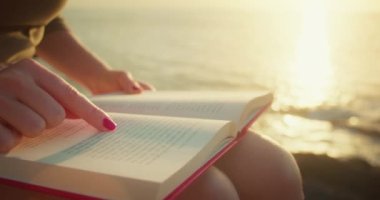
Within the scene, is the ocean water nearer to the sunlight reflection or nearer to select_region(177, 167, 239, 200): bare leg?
the sunlight reflection

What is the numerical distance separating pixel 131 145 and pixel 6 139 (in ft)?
0.39

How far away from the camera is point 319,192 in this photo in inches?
41.1

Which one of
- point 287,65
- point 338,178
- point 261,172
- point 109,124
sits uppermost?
point 109,124

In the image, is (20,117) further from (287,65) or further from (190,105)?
(287,65)

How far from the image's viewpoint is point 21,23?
793 mm

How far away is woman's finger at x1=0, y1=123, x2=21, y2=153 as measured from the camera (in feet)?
1.53

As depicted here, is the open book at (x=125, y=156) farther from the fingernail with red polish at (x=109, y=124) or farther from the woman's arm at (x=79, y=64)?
the woman's arm at (x=79, y=64)

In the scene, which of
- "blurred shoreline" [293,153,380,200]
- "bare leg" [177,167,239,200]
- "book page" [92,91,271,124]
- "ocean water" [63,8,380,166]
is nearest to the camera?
"bare leg" [177,167,239,200]

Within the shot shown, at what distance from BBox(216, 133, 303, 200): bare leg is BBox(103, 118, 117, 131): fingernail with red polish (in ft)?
0.65

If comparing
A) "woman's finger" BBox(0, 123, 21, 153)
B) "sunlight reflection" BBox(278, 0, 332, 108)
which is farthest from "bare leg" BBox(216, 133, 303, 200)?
"sunlight reflection" BBox(278, 0, 332, 108)

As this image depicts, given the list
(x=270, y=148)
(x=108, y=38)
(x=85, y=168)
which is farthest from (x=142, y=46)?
(x=85, y=168)

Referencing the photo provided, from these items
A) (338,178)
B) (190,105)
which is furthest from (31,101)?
(338,178)

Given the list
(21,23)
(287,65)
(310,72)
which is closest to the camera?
(21,23)

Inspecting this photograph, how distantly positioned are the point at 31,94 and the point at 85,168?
0.11 metres
